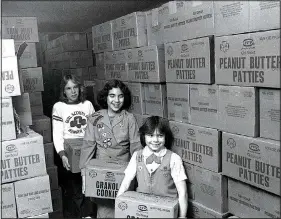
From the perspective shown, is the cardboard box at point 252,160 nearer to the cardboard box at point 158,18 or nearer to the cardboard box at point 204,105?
the cardboard box at point 204,105

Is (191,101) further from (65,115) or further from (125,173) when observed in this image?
(65,115)

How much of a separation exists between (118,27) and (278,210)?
155cm

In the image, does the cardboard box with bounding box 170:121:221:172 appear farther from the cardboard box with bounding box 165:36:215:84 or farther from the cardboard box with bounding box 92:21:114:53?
the cardboard box with bounding box 92:21:114:53

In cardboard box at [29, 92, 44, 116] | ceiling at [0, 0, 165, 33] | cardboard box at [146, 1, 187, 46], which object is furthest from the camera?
cardboard box at [29, 92, 44, 116]

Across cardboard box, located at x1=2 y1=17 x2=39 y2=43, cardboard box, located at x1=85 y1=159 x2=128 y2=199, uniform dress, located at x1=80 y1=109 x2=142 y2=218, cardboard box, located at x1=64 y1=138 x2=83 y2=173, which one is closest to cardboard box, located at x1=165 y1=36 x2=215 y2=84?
uniform dress, located at x1=80 y1=109 x2=142 y2=218

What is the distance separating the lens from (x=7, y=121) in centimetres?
160

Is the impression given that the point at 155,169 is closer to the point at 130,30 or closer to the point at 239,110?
the point at 239,110

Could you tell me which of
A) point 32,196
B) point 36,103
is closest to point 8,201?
point 32,196

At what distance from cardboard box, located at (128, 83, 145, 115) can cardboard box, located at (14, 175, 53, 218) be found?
0.80m

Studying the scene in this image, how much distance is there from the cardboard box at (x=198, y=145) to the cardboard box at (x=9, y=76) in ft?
2.83

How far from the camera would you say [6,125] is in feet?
5.25

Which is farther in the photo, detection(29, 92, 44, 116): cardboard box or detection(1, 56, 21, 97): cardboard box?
detection(29, 92, 44, 116): cardboard box

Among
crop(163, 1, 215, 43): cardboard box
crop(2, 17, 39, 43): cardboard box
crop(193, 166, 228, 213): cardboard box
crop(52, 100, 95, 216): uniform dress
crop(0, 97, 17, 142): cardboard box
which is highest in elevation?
crop(2, 17, 39, 43): cardboard box

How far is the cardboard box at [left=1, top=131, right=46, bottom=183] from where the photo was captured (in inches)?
62.9
